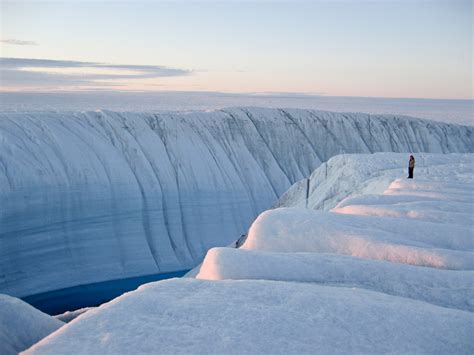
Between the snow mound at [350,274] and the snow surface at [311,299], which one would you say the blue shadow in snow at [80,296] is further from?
the snow mound at [350,274]

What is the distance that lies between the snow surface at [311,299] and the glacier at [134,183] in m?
11.5

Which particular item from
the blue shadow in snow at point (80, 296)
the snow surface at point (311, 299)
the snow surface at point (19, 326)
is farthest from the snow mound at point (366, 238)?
the blue shadow in snow at point (80, 296)

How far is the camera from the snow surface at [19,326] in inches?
176

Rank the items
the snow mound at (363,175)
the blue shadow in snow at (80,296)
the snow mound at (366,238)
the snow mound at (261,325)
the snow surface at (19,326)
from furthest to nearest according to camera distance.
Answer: the blue shadow in snow at (80,296) < the snow mound at (363,175) < the snow mound at (366,238) < the snow surface at (19,326) < the snow mound at (261,325)

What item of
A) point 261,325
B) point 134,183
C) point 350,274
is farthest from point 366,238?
point 134,183

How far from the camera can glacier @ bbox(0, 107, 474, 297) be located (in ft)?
52.9

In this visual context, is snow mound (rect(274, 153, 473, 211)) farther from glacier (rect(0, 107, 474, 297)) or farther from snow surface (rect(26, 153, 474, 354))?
snow surface (rect(26, 153, 474, 354))

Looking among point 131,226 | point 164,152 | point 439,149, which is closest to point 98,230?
point 131,226

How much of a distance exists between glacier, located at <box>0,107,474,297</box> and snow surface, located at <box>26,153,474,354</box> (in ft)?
37.7

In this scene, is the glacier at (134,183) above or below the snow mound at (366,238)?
below

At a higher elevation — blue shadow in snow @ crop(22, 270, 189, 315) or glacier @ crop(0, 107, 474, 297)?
glacier @ crop(0, 107, 474, 297)

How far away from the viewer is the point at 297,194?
17.4 meters

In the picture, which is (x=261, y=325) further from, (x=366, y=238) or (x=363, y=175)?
(x=363, y=175)

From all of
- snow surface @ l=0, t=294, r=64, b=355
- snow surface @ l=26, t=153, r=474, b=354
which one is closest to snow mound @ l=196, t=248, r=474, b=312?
snow surface @ l=26, t=153, r=474, b=354
